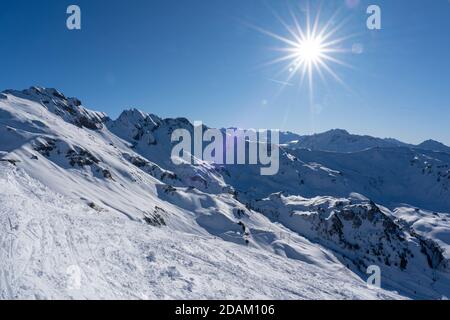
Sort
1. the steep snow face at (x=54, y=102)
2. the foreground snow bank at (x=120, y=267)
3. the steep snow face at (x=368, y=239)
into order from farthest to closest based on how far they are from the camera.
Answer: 1. the steep snow face at (x=54, y=102)
2. the steep snow face at (x=368, y=239)
3. the foreground snow bank at (x=120, y=267)

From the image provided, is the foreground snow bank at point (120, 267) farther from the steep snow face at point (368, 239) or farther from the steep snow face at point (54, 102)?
the steep snow face at point (54, 102)

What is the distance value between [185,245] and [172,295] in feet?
40.0

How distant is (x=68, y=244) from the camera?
21.2 meters

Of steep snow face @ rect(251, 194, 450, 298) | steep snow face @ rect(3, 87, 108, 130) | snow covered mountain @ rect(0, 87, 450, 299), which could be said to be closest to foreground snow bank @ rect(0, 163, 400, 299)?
snow covered mountain @ rect(0, 87, 450, 299)

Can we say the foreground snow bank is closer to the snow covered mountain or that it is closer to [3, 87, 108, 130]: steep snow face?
the snow covered mountain

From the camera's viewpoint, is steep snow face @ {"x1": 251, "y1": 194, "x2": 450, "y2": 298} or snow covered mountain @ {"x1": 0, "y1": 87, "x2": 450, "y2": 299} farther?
steep snow face @ {"x1": 251, "y1": 194, "x2": 450, "y2": 298}

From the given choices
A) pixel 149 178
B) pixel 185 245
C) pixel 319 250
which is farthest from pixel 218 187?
pixel 185 245

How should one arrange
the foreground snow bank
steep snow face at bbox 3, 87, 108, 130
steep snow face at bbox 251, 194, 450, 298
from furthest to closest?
steep snow face at bbox 3, 87, 108, 130, steep snow face at bbox 251, 194, 450, 298, the foreground snow bank

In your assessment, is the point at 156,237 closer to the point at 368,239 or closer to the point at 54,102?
the point at 368,239

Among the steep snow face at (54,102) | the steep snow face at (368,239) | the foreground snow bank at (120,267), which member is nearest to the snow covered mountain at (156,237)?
the foreground snow bank at (120,267)

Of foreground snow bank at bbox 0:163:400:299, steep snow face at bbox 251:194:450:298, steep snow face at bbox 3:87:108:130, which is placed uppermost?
steep snow face at bbox 3:87:108:130

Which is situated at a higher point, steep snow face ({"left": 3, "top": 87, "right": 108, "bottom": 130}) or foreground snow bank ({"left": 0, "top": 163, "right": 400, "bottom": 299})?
steep snow face ({"left": 3, "top": 87, "right": 108, "bottom": 130})

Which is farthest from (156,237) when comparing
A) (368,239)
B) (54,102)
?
(54,102)
